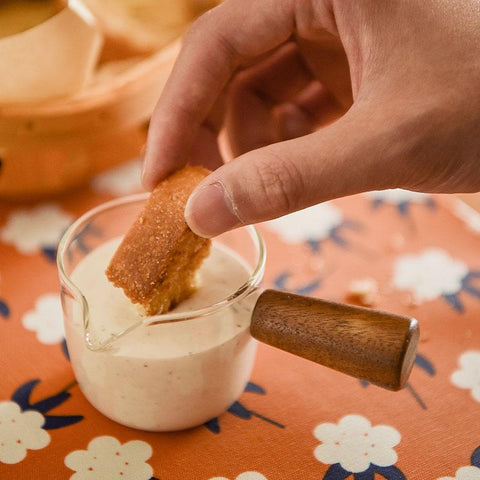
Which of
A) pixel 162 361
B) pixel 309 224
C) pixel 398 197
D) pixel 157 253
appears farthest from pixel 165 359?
pixel 398 197

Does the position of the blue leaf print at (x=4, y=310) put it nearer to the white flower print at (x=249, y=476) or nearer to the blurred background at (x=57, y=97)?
the blurred background at (x=57, y=97)

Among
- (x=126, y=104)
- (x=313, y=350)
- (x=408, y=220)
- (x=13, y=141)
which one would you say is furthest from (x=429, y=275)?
(x=13, y=141)

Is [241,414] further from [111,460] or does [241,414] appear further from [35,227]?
[35,227]

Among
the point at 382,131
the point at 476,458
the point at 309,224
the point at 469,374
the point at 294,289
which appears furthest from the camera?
the point at 309,224

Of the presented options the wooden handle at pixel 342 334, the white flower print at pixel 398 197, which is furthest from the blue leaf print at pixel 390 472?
the white flower print at pixel 398 197

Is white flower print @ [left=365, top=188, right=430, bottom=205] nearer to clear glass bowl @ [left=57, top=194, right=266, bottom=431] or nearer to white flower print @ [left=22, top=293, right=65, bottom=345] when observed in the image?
clear glass bowl @ [left=57, top=194, right=266, bottom=431]

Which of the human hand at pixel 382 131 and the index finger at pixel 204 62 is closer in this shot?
the human hand at pixel 382 131

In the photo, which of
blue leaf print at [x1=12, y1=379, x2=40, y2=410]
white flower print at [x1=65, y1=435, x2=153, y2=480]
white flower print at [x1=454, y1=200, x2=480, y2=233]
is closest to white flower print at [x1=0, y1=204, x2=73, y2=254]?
blue leaf print at [x1=12, y1=379, x2=40, y2=410]

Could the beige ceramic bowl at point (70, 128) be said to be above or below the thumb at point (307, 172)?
below
